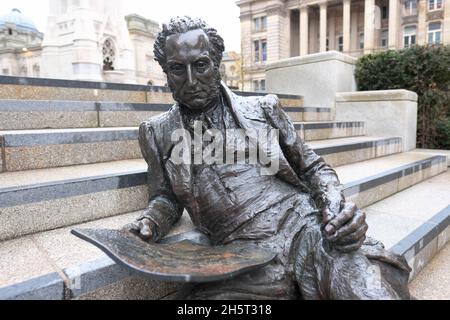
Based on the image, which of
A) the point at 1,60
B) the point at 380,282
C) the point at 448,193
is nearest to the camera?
the point at 380,282

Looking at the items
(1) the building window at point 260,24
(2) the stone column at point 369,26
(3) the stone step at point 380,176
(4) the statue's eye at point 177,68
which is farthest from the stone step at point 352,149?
(1) the building window at point 260,24

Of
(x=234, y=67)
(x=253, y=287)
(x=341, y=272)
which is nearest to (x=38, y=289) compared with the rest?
(x=253, y=287)

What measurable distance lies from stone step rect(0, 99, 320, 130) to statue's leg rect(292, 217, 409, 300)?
301 cm

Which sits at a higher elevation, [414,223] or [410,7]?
[410,7]

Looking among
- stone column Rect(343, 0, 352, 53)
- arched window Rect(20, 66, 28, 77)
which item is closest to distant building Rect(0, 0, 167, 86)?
arched window Rect(20, 66, 28, 77)

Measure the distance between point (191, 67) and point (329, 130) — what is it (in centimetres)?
455

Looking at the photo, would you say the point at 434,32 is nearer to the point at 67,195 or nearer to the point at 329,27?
the point at 329,27

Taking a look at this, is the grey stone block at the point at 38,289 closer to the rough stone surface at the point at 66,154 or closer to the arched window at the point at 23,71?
the rough stone surface at the point at 66,154

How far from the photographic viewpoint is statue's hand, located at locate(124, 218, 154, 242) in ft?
5.68

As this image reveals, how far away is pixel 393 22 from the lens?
39469 mm

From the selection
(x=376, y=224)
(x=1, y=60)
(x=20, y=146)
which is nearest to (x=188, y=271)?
(x=20, y=146)
